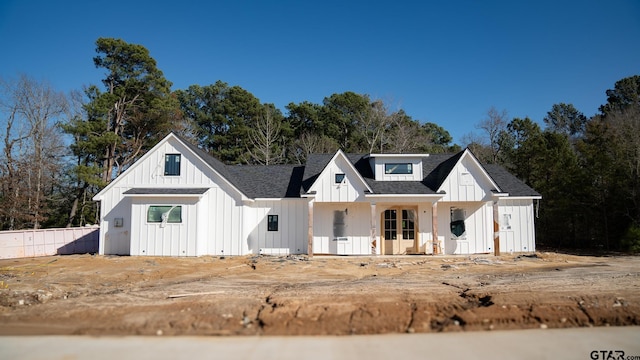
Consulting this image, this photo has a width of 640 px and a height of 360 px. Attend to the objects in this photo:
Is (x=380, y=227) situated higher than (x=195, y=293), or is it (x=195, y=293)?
(x=380, y=227)

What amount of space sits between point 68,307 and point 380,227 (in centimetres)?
1420

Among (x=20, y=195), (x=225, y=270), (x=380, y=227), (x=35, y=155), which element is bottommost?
(x=225, y=270)

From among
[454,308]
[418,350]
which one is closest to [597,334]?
[454,308]

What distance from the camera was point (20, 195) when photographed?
24.4 m

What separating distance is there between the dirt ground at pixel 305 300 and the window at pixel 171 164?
20.9 feet


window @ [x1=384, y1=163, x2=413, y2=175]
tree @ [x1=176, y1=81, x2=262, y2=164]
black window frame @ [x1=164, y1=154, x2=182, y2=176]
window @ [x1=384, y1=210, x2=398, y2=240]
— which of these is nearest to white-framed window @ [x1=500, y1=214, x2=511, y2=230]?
window @ [x1=384, y1=163, x2=413, y2=175]

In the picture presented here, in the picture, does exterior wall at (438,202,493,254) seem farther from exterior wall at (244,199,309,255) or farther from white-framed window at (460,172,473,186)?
exterior wall at (244,199,309,255)

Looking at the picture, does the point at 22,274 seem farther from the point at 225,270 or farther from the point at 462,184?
the point at 462,184

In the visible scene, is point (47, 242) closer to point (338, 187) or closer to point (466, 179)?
point (338, 187)

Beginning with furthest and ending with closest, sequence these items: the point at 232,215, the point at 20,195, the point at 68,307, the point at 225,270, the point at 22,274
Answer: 1. the point at 20,195
2. the point at 232,215
3. the point at 225,270
4. the point at 22,274
5. the point at 68,307

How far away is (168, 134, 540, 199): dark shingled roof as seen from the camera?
63.7 ft

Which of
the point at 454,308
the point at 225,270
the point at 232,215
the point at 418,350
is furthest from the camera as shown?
the point at 232,215

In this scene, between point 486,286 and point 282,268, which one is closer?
point 486,286

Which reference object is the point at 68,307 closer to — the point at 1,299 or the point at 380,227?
the point at 1,299
